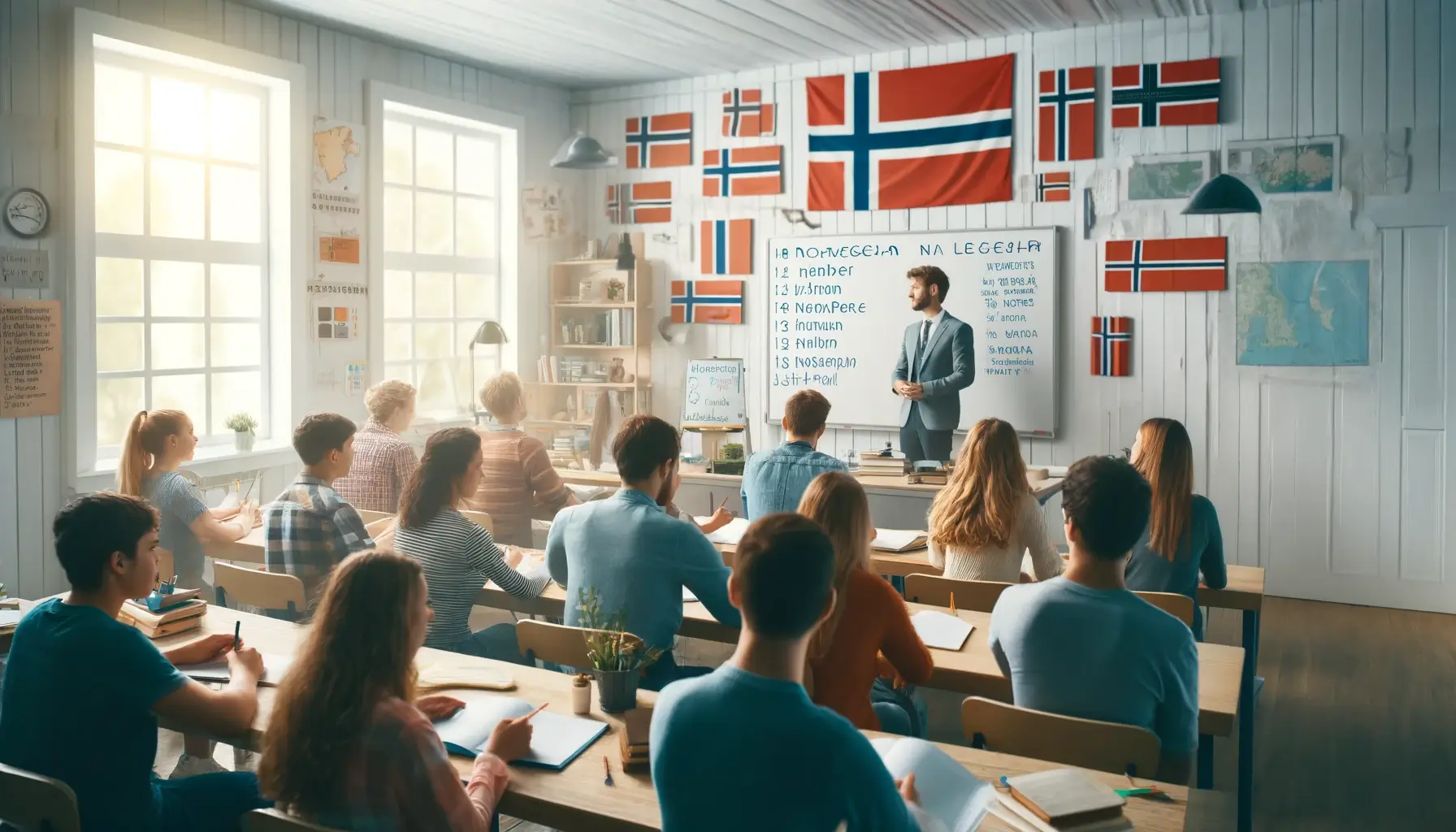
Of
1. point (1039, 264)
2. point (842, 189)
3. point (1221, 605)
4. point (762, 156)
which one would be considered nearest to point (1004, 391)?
point (1039, 264)

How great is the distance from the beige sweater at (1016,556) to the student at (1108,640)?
1241 mm

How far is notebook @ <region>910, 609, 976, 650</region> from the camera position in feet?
9.48

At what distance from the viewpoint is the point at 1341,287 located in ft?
19.7

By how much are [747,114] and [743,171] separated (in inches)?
15.2

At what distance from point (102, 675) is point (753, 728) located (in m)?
1.31

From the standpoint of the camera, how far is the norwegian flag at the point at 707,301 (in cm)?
788

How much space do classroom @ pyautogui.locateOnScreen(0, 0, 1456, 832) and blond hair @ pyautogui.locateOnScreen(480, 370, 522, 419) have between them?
0.15ft

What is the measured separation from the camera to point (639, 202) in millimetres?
8203

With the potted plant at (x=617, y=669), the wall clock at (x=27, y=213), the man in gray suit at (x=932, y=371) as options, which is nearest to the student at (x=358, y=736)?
the potted plant at (x=617, y=669)

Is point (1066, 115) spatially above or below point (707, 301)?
above

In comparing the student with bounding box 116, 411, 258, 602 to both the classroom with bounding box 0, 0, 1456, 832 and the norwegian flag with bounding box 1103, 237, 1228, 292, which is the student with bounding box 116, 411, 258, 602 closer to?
the classroom with bounding box 0, 0, 1456, 832

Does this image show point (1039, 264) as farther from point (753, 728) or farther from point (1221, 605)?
point (753, 728)

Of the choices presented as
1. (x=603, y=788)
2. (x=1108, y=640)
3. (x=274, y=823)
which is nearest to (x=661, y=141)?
(x=1108, y=640)

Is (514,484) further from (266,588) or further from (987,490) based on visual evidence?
(987,490)
